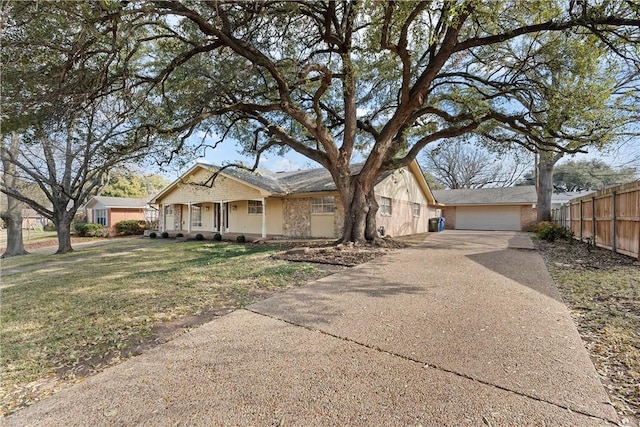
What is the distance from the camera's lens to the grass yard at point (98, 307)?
3.00 meters

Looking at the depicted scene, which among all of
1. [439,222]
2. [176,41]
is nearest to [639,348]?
[176,41]

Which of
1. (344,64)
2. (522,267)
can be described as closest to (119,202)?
(344,64)

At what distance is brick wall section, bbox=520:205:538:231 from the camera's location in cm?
2331

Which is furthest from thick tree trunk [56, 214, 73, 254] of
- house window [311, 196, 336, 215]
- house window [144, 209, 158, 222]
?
house window [144, 209, 158, 222]

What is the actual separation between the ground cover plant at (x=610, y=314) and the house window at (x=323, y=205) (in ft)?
29.8

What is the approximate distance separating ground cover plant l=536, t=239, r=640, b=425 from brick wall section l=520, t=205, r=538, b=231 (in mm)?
17764

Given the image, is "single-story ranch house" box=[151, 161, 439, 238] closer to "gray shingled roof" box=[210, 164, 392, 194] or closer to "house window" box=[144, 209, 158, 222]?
"gray shingled roof" box=[210, 164, 392, 194]

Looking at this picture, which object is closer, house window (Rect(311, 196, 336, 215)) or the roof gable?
house window (Rect(311, 196, 336, 215))

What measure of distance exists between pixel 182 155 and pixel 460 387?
11671 mm

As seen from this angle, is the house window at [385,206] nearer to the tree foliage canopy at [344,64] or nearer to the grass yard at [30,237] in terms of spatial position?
the tree foliage canopy at [344,64]

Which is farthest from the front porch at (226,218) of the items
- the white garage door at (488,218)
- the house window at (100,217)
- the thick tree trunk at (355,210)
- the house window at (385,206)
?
the white garage door at (488,218)

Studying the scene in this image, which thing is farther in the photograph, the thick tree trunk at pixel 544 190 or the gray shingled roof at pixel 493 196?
the gray shingled roof at pixel 493 196

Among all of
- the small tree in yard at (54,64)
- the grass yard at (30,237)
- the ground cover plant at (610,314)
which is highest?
the small tree in yard at (54,64)

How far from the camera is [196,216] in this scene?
2162 cm
